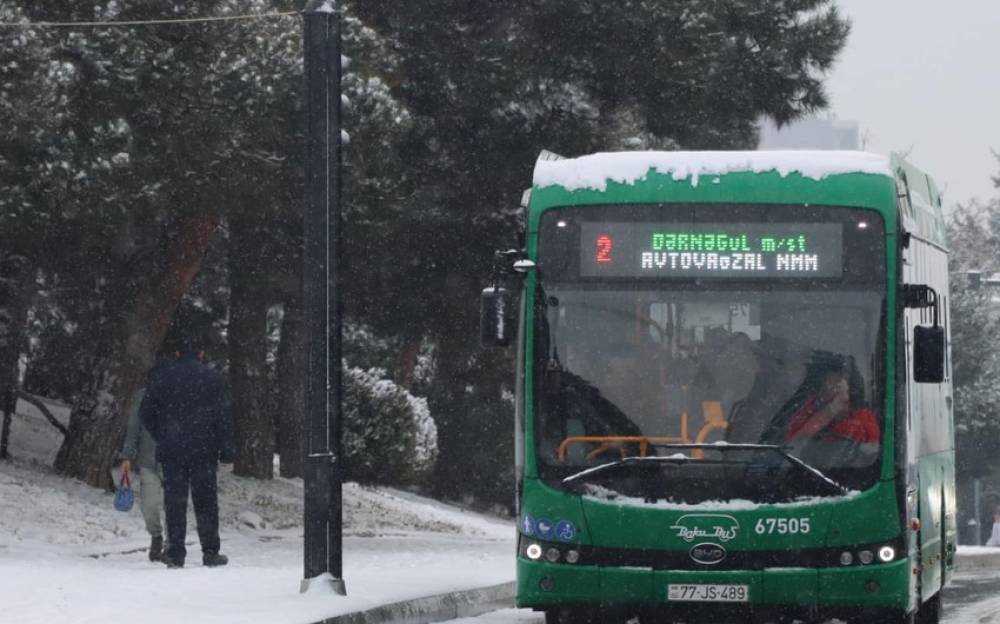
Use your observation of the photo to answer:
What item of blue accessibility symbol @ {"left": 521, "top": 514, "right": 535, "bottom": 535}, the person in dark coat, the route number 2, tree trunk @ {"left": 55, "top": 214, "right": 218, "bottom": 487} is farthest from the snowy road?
tree trunk @ {"left": 55, "top": 214, "right": 218, "bottom": 487}

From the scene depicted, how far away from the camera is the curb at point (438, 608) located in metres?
13.5

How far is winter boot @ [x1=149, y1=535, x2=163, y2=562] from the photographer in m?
18.0

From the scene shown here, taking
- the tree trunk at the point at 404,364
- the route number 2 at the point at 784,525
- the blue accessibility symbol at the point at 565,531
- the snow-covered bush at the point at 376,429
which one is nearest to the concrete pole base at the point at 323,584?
the blue accessibility symbol at the point at 565,531

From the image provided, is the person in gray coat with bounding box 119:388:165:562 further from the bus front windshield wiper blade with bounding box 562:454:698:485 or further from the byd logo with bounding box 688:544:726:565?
the byd logo with bounding box 688:544:726:565

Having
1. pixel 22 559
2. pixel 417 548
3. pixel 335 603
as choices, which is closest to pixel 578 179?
pixel 335 603

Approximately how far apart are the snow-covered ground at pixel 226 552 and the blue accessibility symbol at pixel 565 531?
1.51m

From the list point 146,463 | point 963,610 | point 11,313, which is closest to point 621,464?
point 146,463

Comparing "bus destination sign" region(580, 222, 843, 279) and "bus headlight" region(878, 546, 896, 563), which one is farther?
"bus destination sign" region(580, 222, 843, 279)

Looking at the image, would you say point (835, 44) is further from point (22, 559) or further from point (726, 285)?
point (726, 285)

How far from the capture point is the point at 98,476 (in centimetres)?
2520

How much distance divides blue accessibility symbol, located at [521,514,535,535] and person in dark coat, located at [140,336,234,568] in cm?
481

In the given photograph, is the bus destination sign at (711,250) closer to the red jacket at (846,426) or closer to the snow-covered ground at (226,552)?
the red jacket at (846,426)

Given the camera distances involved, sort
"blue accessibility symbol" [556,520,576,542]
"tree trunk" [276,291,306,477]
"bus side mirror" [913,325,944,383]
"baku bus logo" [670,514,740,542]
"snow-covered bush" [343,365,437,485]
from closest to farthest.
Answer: "bus side mirror" [913,325,944,383]
"baku bus logo" [670,514,740,542]
"blue accessibility symbol" [556,520,576,542]
"tree trunk" [276,291,306,477]
"snow-covered bush" [343,365,437,485]

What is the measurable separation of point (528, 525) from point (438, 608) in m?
3.17
